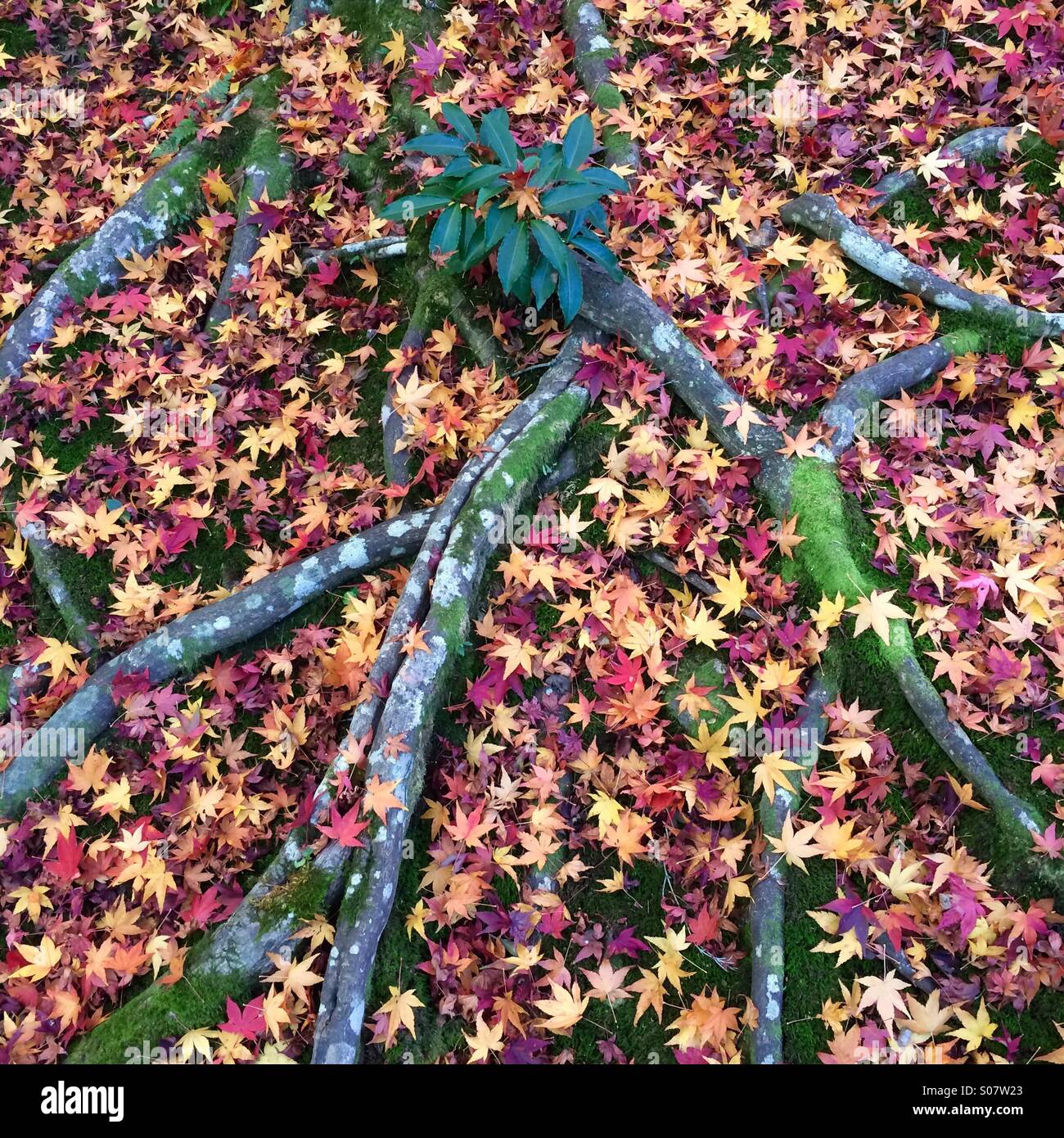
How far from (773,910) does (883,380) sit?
2.40 meters

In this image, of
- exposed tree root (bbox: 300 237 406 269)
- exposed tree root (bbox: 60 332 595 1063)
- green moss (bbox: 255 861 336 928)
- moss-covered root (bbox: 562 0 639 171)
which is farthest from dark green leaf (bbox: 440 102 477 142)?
green moss (bbox: 255 861 336 928)

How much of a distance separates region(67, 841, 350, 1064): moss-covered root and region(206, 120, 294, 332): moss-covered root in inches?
127

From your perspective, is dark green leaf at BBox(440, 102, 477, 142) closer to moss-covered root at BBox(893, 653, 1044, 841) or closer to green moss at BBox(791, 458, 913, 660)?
green moss at BBox(791, 458, 913, 660)

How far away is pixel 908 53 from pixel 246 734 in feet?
17.5

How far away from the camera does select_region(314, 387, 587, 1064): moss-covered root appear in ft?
8.40

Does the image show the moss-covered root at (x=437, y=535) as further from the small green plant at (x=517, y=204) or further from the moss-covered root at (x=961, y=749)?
the moss-covered root at (x=961, y=749)

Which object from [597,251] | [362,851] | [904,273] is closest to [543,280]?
[597,251]

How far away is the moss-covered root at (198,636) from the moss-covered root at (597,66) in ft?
8.09

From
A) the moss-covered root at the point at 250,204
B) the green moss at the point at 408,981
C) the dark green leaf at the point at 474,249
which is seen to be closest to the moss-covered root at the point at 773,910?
the green moss at the point at 408,981

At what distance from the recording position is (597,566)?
3.32 meters

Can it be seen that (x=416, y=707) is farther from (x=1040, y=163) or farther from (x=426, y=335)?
(x=1040, y=163)

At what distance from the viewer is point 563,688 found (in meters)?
3.17

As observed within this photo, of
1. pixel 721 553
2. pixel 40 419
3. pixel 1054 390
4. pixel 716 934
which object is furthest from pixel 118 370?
pixel 1054 390
